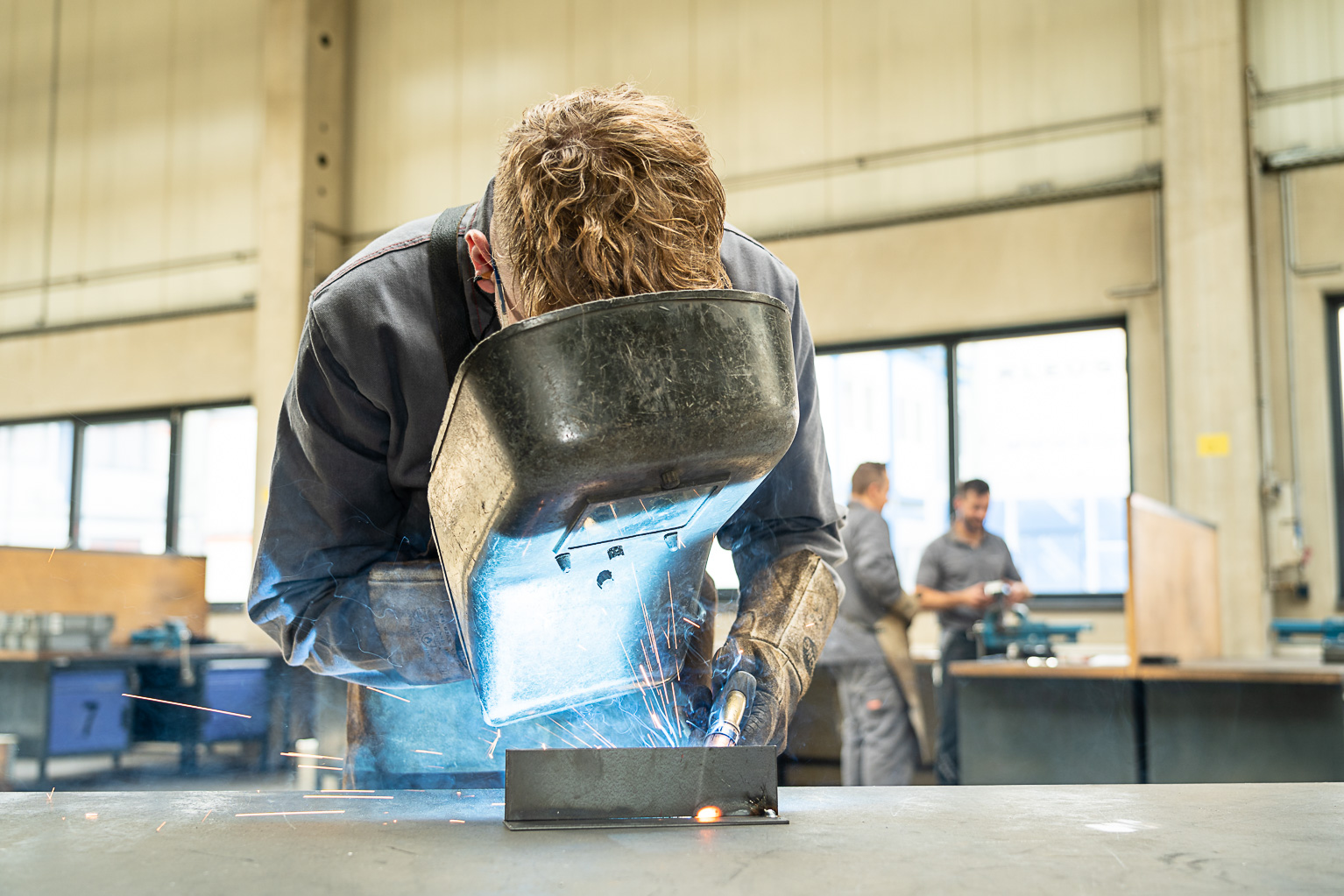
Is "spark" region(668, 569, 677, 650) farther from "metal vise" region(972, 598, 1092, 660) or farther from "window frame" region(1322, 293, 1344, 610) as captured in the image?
"window frame" region(1322, 293, 1344, 610)

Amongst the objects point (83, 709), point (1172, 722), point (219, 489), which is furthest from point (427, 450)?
point (219, 489)

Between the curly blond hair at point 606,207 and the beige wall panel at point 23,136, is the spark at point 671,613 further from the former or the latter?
the beige wall panel at point 23,136

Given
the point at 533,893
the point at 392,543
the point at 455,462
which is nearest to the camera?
the point at 533,893

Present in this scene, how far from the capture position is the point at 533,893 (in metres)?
0.55

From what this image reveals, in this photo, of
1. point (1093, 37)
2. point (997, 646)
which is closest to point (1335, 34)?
point (1093, 37)

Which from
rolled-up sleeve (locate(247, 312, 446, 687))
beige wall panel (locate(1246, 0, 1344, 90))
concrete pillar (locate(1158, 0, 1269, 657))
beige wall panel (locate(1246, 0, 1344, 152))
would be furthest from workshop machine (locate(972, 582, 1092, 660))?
rolled-up sleeve (locate(247, 312, 446, 687))

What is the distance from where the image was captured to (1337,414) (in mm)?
4625

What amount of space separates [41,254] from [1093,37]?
6.58 metres

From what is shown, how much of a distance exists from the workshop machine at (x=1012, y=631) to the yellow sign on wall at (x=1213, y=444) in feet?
3.43

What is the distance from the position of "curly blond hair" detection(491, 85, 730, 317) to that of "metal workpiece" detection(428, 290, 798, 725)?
8cm

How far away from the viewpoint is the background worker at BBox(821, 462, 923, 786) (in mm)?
3660

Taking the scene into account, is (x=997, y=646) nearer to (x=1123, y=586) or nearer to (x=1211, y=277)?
(x=1123, y=586)

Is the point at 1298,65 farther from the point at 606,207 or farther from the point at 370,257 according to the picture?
the point at 606,207

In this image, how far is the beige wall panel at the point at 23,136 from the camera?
7.49 meters
